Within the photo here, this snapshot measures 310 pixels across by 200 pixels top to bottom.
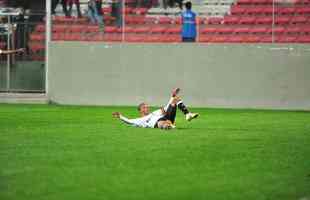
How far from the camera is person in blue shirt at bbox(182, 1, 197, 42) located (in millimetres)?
28828

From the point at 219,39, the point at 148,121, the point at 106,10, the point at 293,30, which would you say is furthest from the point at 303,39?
the point at 148,121

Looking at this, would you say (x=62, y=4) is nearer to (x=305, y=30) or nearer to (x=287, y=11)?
(x=287, y=11)

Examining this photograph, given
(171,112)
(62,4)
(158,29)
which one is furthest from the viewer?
(62,4)

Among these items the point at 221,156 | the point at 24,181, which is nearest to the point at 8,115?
the point at 221,156

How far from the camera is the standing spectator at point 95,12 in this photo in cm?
2941

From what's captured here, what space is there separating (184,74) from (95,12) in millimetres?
3210

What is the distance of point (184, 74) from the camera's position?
2888cm

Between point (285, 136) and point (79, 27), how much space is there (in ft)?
40.6

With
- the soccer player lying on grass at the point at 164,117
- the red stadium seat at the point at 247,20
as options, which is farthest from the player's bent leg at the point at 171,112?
the red stadium seat at the point at 247,20

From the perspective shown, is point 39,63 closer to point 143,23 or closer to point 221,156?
point 143,23

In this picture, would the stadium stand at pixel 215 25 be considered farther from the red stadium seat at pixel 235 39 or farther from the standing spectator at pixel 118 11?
the standing spectator at pixel 118 11

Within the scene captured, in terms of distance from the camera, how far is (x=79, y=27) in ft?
97.1

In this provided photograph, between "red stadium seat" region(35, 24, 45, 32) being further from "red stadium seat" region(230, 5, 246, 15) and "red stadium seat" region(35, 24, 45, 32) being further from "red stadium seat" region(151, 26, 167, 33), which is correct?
"red stadium seat" region(230, 5, 246, 15)

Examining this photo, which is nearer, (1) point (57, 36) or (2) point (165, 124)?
(2) point (165, 124)
